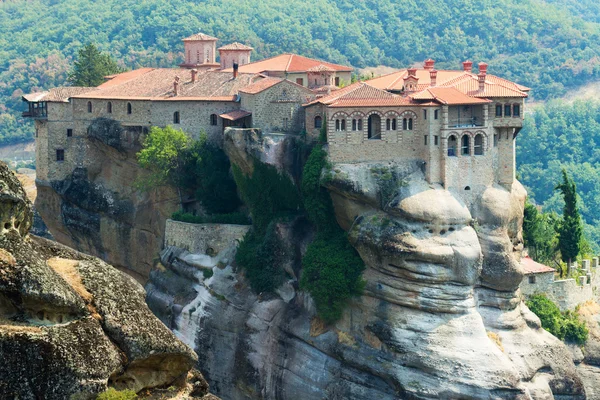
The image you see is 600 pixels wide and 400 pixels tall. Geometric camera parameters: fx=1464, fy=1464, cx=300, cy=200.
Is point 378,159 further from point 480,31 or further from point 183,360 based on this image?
point 480,31

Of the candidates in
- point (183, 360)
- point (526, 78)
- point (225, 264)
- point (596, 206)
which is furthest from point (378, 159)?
point (526, 78)

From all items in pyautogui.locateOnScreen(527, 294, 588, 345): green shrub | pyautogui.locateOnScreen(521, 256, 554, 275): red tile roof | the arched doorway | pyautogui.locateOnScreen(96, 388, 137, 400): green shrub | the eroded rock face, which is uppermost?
the arched doorway

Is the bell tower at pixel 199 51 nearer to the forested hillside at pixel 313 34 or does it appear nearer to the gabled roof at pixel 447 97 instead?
the gabled roof at pixel 447 97

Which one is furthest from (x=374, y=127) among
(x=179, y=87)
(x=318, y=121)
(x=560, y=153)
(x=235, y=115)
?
(x=560, y=153)

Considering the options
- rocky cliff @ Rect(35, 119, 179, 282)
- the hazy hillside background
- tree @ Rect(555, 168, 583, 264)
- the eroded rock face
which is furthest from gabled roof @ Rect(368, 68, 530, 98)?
the hazy hillside background

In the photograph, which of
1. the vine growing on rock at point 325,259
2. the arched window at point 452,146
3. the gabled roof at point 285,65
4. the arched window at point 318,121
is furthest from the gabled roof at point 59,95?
the arched window at point 452,146

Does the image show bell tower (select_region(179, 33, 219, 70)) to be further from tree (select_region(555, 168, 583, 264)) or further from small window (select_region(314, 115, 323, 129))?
tree (select_region(555, 168, 583, 264))

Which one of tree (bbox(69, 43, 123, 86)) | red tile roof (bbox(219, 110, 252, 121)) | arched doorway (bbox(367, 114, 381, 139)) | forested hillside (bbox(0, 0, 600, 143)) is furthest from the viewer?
forested hillside (bbox(0, 0, 600, 143))
